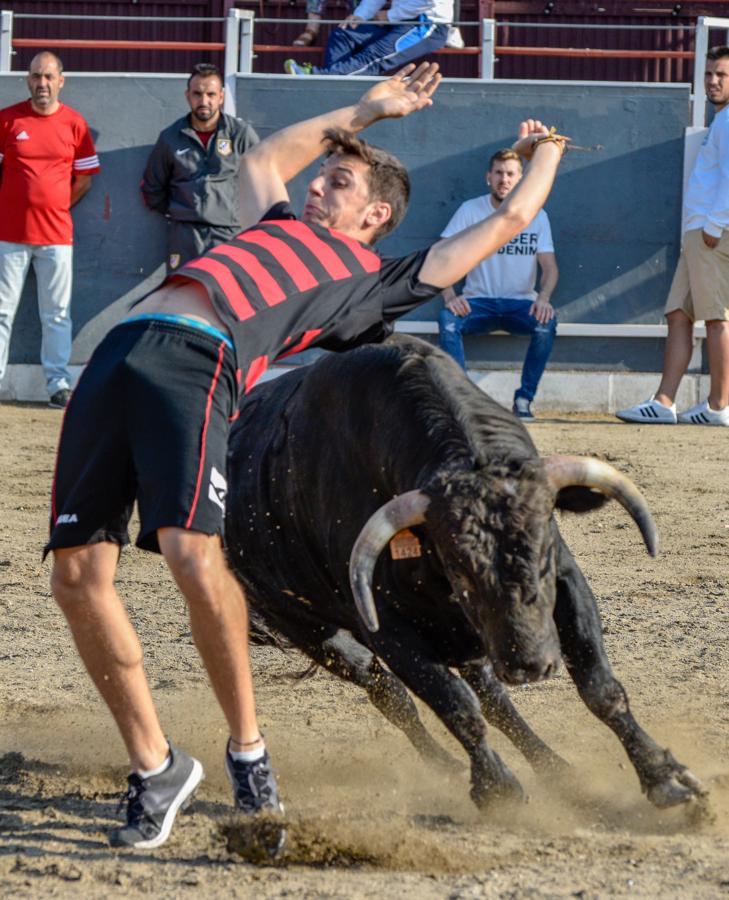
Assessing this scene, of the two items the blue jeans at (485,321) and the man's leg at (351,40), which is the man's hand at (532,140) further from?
the man's leg at (351,40)

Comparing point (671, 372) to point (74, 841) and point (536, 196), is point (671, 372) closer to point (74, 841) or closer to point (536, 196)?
point (536, 196)

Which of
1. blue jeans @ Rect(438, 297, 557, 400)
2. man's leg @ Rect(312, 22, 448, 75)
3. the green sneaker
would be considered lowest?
blue jeans @ Rect(438, 297, 557, 400)

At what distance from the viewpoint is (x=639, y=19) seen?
1558 cm

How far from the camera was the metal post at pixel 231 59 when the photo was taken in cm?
1174

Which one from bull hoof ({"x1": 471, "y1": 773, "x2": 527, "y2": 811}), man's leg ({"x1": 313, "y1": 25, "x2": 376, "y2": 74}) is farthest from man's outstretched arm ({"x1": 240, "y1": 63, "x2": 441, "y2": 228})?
man's leg ({"x1": 313, "y1": 25, "x2": 376, "y2": 74})

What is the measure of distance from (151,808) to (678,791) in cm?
140

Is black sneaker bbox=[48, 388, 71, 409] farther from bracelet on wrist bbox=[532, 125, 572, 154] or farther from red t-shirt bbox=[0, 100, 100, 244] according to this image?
bracelet on wrist bbox=[532, 125, 572, 154]

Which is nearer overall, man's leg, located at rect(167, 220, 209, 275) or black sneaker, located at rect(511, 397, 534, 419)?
black sneaker, located at rect(511, 397, 534, 419)

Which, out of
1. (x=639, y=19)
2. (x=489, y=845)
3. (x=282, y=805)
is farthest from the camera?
(x=639, y=19)

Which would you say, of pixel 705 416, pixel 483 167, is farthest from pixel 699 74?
pixel 705 416

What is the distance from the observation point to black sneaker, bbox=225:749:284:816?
3770 millimetres

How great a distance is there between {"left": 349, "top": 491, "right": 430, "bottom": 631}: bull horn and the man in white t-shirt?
7.08 meters

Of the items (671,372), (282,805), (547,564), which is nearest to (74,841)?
(282,805)

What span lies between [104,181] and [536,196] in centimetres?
822
